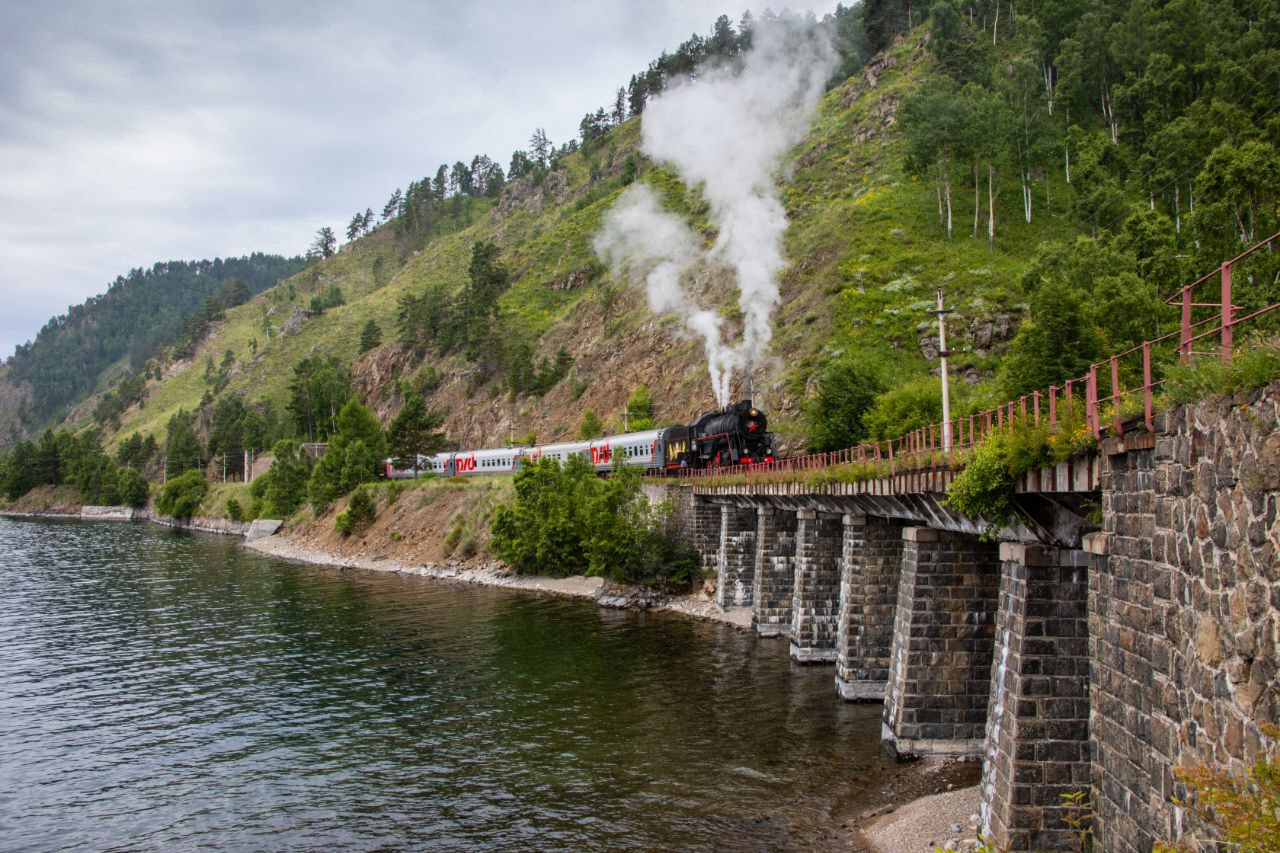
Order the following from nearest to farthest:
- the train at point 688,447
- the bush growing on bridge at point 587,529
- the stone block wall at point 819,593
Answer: the stone block wall at point 819,593, the train at point 688,447, the bush growing on bridge at point 587,529

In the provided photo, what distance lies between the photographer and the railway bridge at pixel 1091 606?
342 inches

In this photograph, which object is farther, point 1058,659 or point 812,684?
point 812,684

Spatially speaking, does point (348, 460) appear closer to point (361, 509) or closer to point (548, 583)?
point (361, 509)

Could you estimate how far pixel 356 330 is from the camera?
17188cm

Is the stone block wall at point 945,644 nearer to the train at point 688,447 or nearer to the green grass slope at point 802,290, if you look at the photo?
the train at point 688,447

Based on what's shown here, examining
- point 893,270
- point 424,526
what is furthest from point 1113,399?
point 424,526

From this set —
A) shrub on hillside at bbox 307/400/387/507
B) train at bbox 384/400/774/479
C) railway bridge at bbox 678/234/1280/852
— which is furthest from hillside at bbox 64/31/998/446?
railway bridge at bbox 678/234/1280/852

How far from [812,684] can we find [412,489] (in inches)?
2231

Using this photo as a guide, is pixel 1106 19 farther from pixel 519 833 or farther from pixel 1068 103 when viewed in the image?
pixel 519 833

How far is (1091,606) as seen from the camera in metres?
12.4

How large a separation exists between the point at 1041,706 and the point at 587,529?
4001 cm

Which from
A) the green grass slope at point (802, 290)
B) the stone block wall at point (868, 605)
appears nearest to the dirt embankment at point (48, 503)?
the green grass slope at point (802, 290)

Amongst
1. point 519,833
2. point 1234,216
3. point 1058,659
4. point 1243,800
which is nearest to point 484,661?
point 519,833

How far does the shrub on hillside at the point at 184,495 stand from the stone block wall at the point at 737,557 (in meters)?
108
